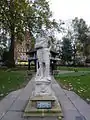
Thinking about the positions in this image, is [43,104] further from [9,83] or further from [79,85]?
[9,83]

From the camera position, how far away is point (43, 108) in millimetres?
11133

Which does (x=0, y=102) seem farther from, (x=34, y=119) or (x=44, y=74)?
(x=34, y=119)

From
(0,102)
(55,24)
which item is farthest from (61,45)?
(0,102)

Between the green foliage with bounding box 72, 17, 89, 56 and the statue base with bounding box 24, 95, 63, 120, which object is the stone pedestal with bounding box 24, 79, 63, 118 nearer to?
the statue base with bounding box 24, 95, 63, 120

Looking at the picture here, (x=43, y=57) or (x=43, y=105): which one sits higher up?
(x=43, y=57)

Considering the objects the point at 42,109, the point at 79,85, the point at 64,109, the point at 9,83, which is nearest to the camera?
the point at 42,109

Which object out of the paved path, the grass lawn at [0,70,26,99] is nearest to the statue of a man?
the paved path

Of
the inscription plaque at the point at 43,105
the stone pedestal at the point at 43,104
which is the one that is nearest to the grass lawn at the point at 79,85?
the stone pedestal at the point at 43,104

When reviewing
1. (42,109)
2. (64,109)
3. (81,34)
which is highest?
(81,34)

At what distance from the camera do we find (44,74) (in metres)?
12.1

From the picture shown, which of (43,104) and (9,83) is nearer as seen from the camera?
(43,104)

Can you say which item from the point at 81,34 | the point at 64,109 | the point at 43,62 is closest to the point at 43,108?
the point at 64,109

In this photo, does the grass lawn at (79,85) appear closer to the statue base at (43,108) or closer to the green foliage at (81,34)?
the statue base at (43,108)

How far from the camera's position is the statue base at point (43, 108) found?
1080 centimetres
